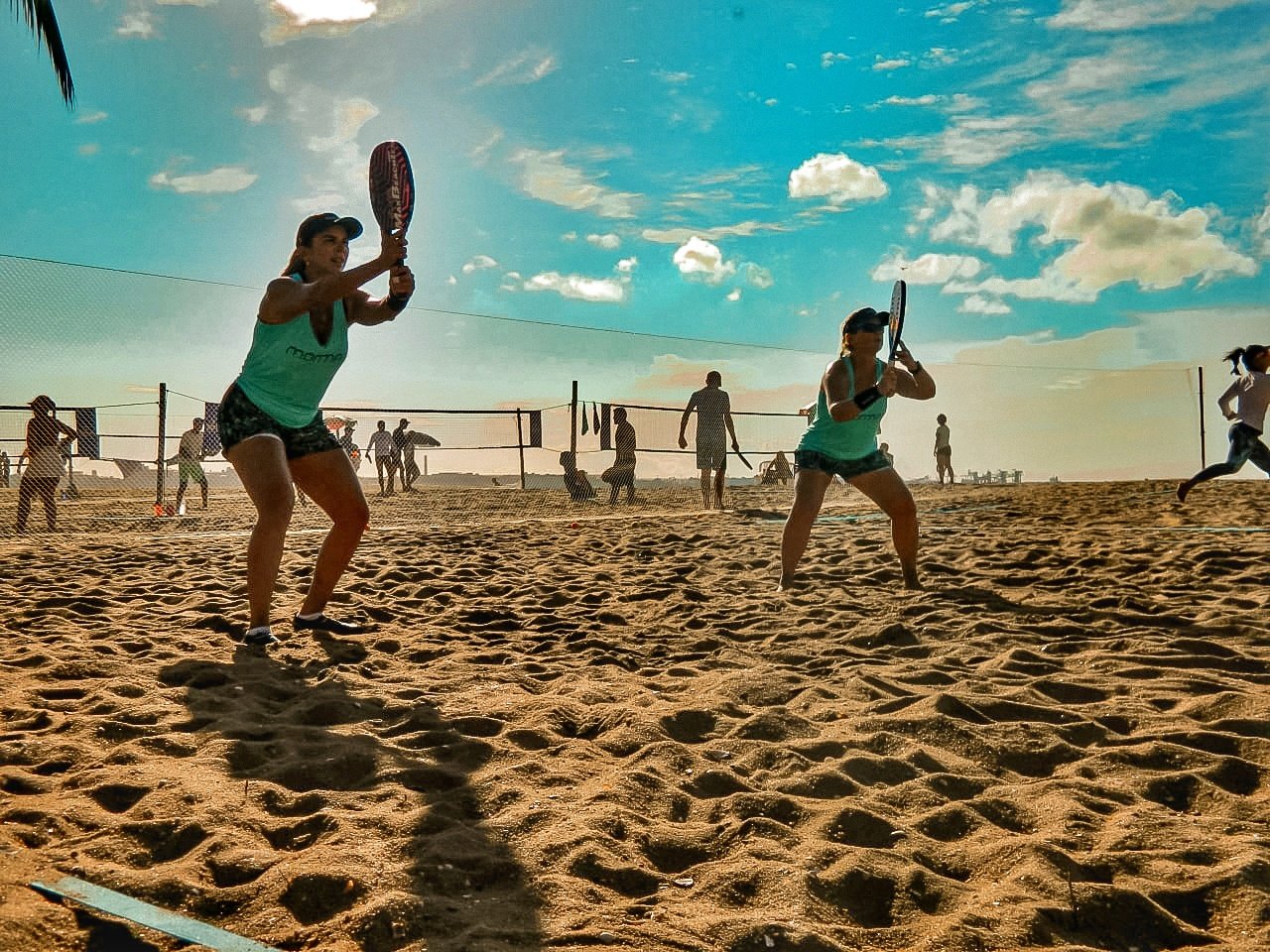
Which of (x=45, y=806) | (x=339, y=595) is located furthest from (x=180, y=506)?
(x=45, y=806)

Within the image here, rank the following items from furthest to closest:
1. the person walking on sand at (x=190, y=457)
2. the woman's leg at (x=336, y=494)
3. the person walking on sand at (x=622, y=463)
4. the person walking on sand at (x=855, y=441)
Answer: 1. the person walking on sand at (x=622, y=463)
2. the person walking on sand at (x=190, y=457)
3. the person walking on sand at (x=855, y=441)
4. the woman's leg at (x=336, y=494)

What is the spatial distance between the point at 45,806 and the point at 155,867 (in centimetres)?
53

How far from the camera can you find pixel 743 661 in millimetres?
3861

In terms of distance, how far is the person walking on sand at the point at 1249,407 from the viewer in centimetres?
873

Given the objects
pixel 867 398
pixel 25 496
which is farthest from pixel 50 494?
pixel 867 398

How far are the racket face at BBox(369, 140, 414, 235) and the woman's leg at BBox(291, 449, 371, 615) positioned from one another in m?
1.02

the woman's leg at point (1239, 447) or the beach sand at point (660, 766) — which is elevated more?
the woman's leg at point (1239, 447)

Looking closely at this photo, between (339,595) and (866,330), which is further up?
(866,330)

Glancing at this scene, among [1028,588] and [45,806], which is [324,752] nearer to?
[45,806]

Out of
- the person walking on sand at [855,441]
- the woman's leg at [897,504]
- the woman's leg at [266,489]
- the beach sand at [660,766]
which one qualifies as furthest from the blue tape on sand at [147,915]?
the woman's leg at [897,504]

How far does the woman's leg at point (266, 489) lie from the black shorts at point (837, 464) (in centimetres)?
A: 266

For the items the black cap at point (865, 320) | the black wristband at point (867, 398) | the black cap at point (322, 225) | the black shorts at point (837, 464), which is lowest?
the black shorts at point (837, 464)

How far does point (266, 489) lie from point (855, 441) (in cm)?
299

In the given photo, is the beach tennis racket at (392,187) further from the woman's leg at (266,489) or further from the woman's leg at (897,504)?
the woman's leg at (897,504)
